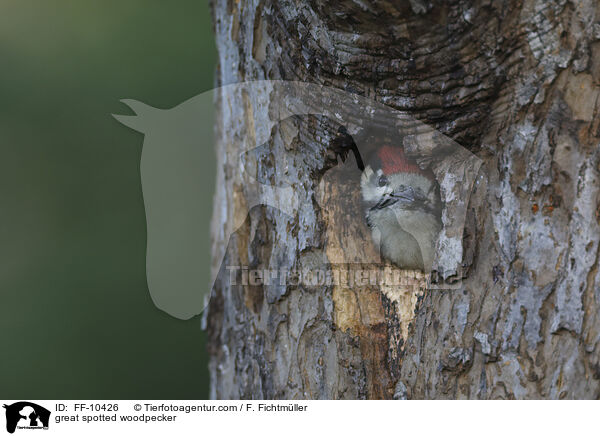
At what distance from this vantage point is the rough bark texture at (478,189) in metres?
0.74

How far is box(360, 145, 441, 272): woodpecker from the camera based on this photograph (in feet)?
2.87

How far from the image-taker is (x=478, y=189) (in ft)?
2.68
